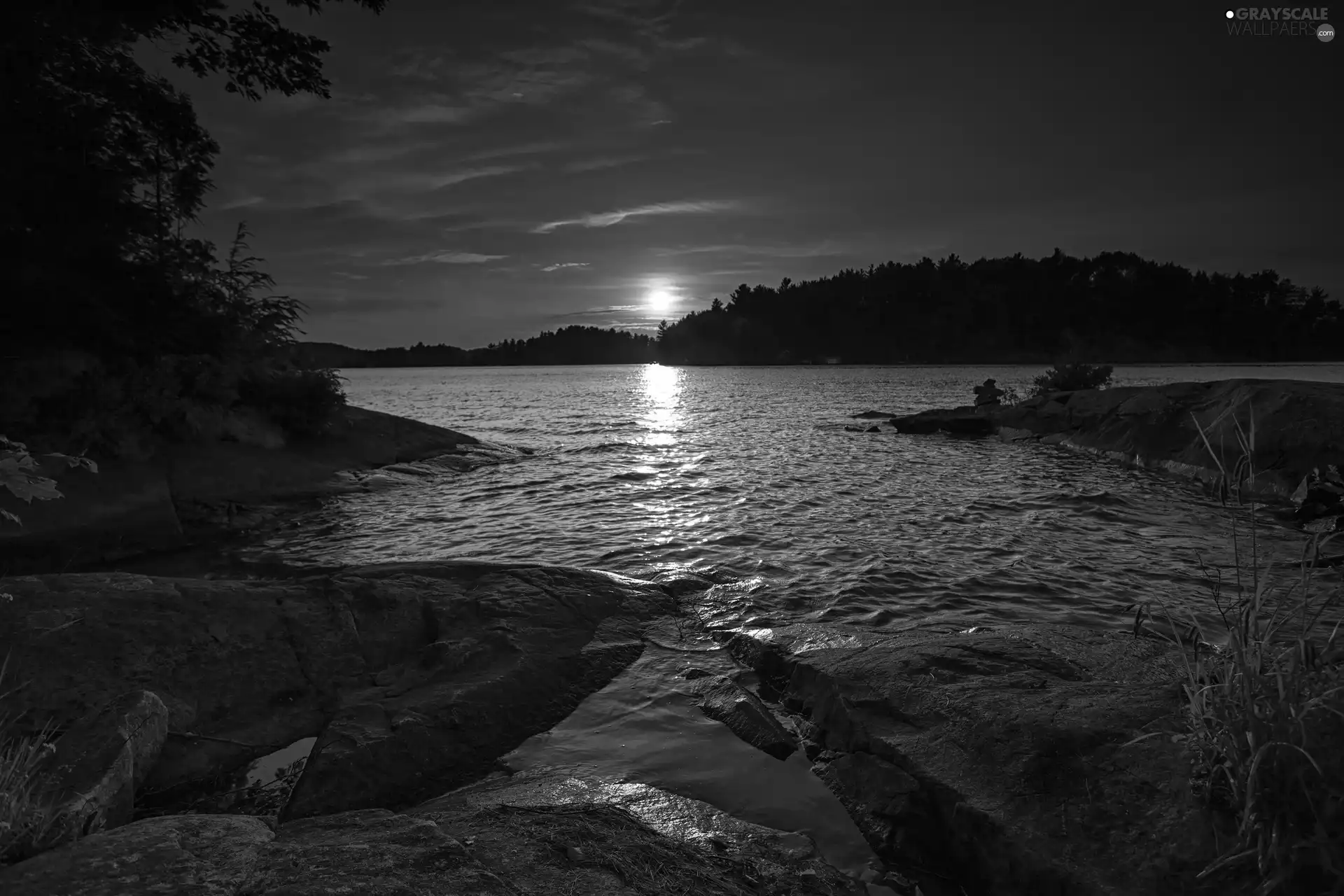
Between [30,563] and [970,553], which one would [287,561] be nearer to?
[30,563]

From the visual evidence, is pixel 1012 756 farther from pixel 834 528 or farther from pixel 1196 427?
pixel 834 528

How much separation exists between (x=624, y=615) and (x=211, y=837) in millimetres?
4476

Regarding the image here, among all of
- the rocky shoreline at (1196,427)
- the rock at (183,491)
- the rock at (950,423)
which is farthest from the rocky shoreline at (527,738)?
the rock at (950,423)

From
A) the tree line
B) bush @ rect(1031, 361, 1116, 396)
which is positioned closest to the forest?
the tree line

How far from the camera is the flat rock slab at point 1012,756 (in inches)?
118

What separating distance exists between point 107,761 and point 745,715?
12.8ft

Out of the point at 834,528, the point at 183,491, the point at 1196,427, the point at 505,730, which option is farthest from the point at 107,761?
the point at 183,491

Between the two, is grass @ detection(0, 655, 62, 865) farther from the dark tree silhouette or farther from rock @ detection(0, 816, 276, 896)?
the dark tree silhouette

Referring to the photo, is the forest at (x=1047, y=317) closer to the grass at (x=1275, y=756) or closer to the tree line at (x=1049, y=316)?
the tree line at (x=1049, y=316)

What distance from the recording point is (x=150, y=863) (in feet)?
7.93

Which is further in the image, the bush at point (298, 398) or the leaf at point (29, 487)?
the bush at point (298, 398)

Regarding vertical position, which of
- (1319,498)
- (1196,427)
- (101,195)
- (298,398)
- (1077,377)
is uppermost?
(101,195)

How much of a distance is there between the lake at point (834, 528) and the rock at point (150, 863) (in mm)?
4979

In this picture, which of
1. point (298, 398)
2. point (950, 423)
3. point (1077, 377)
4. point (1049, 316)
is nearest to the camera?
point (298, 398)
